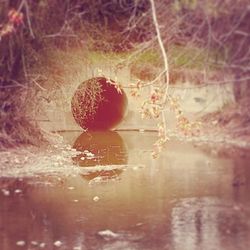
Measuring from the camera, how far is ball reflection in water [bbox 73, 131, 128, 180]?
310cm

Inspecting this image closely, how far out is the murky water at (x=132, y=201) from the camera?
9.78 ft

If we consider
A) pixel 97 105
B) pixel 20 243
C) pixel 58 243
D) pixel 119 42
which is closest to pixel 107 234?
pixel 58 243

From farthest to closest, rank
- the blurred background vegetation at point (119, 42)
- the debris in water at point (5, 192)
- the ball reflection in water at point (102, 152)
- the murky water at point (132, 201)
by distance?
1. the debris in water at point (5, 192)
2. the ball reflection in water at point (102, 152)
3. the murky water at point (132, 201)
4. the blurred background vegetation at point (119, 42)

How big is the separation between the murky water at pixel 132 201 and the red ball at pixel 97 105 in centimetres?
5

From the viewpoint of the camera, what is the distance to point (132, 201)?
3180 millimetres

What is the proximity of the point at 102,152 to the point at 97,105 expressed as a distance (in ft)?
0.74

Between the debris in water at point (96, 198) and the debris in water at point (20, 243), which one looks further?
the debris in water at point (96, 198)

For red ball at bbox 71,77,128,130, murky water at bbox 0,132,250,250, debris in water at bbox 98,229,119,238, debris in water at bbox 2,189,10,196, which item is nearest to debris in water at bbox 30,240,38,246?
murky water at bbox 0,132,250,250

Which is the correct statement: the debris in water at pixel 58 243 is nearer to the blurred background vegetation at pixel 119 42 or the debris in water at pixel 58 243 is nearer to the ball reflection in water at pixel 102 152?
the ball reflection in water at pixel 102 152

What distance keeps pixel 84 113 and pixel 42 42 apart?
1.14ft

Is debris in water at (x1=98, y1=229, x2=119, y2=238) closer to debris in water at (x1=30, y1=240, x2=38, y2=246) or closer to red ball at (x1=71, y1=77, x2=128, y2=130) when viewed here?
debris in water at (x1=30, y1=240, x2=38, y2=246)

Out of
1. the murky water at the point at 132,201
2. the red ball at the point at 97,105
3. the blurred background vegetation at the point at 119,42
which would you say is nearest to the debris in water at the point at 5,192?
the murky water at the point at 132,201

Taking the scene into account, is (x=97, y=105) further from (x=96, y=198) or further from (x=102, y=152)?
(x=96, y=198)

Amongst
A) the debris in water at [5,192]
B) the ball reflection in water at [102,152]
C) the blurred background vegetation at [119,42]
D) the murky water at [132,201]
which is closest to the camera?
the blurred background vegetation at [119,42]
